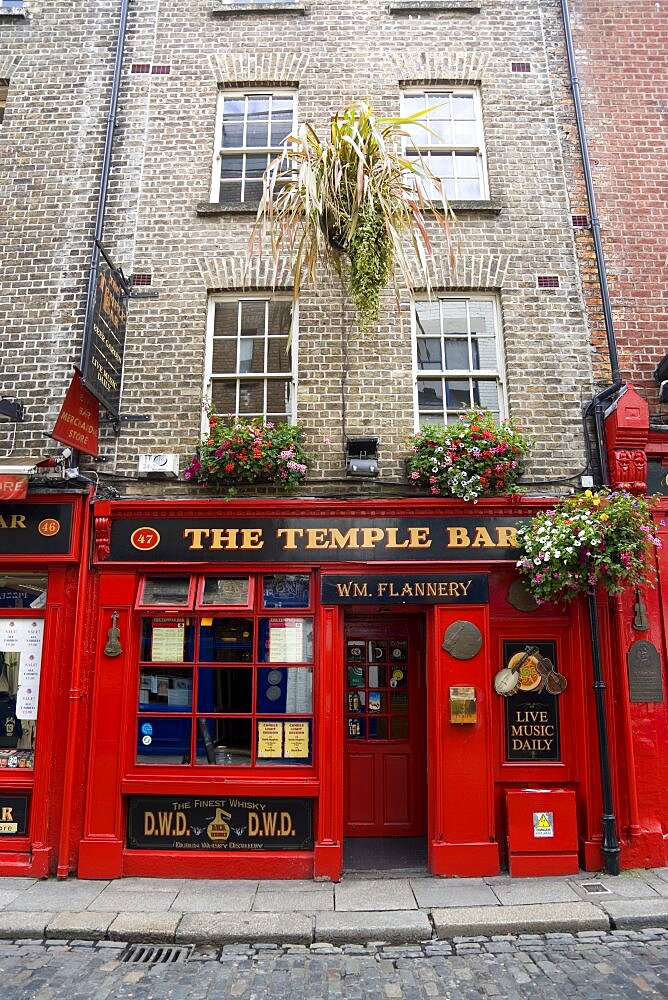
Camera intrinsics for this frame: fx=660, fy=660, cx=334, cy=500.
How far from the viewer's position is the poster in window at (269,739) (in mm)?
7094

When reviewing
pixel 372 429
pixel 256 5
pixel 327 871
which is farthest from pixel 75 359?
pixel 327 871

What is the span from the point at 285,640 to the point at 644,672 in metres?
3.94

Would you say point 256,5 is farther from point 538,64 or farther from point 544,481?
point 544,481

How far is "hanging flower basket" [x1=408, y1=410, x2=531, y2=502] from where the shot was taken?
725 cm

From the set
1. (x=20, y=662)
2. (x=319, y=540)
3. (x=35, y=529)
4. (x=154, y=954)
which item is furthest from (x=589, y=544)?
(x=20, y=662)

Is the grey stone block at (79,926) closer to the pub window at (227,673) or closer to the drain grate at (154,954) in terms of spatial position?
the drain grate at (154,954)

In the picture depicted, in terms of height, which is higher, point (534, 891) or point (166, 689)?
point (166, 689)

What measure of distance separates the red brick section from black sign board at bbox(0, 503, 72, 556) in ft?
21.4

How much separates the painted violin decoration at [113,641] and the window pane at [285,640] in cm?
152

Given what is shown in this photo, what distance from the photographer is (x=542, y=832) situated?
6723 mm

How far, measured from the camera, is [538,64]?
900 cm

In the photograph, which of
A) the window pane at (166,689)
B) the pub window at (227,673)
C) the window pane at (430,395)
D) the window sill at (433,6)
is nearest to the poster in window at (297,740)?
the pub window at (227,673)

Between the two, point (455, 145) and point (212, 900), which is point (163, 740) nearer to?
point (212, 900)

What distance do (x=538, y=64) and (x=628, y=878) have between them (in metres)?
10.0
